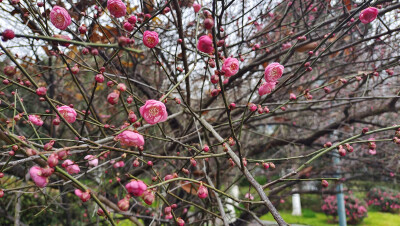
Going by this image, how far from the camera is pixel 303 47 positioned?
7.48ft

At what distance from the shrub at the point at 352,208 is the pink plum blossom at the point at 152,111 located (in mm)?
8851

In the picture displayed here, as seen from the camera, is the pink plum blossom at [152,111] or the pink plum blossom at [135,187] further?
the pink plum blossom at [152,111]

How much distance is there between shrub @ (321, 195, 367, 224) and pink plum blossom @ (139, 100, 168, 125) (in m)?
8.85

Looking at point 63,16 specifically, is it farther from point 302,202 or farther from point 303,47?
point 302,202

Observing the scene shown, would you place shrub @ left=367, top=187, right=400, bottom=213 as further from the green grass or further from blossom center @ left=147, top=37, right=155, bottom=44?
blossom center @ left=147, top=37, right=155, bottom=44

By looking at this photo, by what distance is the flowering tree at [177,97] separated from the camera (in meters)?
0.98

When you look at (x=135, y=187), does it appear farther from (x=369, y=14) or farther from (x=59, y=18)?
(x=369, y=14)

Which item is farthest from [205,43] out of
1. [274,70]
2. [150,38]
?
[274,70]

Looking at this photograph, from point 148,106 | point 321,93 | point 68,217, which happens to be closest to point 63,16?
point 148,106

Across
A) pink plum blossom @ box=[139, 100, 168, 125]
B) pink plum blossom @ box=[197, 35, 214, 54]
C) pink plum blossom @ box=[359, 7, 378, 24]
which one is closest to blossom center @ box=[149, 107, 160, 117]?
pink plum blossom @ box=[139, 100, 168, 125]

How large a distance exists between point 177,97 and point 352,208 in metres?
7.64

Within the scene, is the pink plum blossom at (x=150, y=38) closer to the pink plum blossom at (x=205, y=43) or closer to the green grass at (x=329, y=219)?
the pink plum blossom at (x=205, y=43)

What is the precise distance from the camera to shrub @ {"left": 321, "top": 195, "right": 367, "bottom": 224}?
8047mm

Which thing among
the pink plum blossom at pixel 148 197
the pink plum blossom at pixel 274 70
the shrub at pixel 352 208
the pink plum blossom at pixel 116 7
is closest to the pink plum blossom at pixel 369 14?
the pink plum blossom at pixel 274 70
